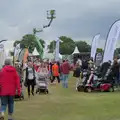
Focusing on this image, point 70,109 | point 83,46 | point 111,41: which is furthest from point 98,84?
point 83,46

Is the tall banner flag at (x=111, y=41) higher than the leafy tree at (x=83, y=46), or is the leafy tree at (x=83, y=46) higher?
the leafy tree at (x=83, y=46)

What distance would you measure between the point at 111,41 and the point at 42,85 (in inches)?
177

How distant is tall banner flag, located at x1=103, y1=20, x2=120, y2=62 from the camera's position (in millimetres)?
24625

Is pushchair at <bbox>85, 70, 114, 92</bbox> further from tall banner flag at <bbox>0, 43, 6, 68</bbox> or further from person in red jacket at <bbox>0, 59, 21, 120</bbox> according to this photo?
person in red jacket at <bbox>0, 59, 21, 120</bbox>

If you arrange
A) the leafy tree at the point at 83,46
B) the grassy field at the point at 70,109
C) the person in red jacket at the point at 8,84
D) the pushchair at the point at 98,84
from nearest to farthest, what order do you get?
1. the person in red jacket at the point at 8,84
2. the grassy field at the point at 70,109
3. the pushchair at the point at 98,84
4. the leafy tree at the point at 83,46

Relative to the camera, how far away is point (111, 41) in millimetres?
25016

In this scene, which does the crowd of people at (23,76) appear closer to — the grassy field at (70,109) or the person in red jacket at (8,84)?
the person in red jacket at (8,84)

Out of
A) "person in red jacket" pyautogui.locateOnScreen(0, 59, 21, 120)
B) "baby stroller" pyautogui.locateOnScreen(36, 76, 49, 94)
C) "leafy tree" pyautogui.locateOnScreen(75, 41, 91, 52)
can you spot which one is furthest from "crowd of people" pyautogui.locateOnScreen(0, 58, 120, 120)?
"leafy tree" pyautogui.locateOnScreen(75, 41, 91, 52)

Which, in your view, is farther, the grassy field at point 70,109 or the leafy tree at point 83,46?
the leafy tree at point 83,46

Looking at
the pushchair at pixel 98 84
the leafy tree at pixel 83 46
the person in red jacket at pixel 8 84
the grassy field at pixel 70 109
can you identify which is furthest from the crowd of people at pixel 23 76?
the leafy tree at pixel 83 46

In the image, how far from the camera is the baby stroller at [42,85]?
950 inches

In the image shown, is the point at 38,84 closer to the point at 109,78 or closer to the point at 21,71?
the point at 21,71

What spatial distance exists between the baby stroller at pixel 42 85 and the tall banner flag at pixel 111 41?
11.9 ft

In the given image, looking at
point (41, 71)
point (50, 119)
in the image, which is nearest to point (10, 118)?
point (50, 119)
